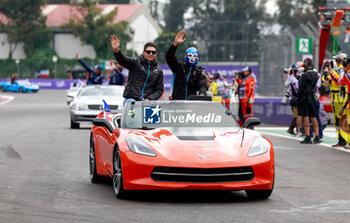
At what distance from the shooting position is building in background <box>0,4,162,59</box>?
318ft

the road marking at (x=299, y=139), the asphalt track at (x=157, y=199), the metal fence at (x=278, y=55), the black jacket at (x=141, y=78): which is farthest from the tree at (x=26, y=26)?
the black jacket at (x=141, y=78)

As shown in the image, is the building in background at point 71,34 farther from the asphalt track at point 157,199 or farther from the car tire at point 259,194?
the car tire at point 259,194

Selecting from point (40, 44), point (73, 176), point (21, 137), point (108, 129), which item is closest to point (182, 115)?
point (108, 129)

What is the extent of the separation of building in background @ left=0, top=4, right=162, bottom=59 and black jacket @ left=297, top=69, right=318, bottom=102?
7649 centimetres

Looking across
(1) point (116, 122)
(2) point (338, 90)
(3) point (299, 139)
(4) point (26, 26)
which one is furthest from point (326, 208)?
(4) point (26, 26)

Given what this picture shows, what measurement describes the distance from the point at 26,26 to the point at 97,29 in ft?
29.7

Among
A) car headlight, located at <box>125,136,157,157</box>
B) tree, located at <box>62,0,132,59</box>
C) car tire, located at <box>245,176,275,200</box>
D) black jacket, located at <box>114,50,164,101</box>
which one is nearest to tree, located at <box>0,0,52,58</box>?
tree, located at <box>62,0,132,59</box>

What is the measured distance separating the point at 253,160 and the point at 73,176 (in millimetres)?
3197

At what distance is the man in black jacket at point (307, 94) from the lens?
56.2ft

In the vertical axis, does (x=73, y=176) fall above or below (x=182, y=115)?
below

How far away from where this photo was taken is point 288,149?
15.9 m

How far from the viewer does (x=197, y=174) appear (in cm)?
811

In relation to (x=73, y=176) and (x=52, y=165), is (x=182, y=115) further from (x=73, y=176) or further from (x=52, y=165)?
(x=52, y=165)

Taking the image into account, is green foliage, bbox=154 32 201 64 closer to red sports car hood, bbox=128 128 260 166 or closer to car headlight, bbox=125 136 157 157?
red sports car hood, bbox=128 128 260 166
